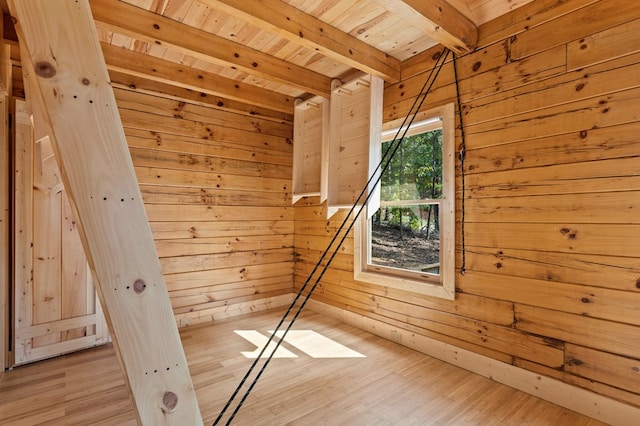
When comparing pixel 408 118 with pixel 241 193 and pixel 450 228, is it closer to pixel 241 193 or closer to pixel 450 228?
pixel 450 228

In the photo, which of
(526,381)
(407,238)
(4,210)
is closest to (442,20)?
(407,238)

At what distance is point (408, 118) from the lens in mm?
2926

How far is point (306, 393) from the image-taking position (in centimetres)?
216

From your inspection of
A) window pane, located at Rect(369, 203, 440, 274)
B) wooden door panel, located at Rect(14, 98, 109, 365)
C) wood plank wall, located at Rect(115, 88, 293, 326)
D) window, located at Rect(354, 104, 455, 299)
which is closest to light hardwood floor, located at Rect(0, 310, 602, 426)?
wooden door panel, located at Rect(14, 98, 109, 365)

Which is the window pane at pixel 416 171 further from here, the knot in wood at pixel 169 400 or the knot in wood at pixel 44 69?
the knot in wood at pixel 44 69

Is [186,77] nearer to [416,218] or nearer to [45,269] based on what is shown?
[45,269]

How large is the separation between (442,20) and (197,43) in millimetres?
1796

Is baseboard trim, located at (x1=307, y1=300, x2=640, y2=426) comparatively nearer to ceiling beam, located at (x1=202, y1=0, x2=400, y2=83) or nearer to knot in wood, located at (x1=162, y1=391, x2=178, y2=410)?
knot in wood, located at (x1=162, y1=391, x2=178, y2=410)

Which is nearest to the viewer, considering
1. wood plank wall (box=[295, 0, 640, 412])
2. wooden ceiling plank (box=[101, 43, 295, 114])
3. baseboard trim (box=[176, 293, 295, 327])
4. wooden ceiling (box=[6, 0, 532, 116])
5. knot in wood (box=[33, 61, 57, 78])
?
knot in wood (box=[33, 61, 57, 78])

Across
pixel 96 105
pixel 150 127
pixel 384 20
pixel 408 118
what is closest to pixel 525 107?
pixel 408 118

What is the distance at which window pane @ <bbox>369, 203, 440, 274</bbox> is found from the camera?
109 inches

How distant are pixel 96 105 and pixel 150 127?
2807 millimetres

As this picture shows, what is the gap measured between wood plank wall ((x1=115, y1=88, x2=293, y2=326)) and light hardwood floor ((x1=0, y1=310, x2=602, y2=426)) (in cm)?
93

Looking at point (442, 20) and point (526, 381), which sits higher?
point (442, 20)
